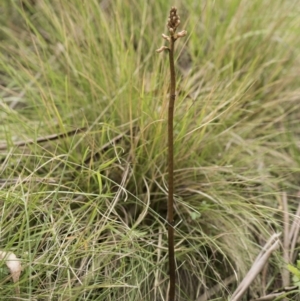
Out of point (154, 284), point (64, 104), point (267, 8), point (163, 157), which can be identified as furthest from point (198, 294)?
point (267, 8)

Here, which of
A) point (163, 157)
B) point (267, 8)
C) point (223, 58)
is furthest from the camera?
point (267, 8)

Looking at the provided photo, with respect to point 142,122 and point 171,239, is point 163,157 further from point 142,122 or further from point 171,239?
point 171,239

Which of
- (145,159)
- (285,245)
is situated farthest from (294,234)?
Answer: (145,159)

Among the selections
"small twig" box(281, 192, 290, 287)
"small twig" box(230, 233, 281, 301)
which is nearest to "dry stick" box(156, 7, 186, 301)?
"small twig" box(230, 233, 281, 301)

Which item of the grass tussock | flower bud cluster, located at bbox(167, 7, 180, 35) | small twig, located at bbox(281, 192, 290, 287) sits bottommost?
small twig, located at bbox(281, 192, 290, 287)

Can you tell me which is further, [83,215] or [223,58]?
[223,58]

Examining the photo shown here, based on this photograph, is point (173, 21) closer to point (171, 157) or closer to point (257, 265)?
point (171, 157)

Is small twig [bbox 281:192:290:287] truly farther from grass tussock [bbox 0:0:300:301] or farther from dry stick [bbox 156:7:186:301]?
dry stick [bbox 156:7:186:301]

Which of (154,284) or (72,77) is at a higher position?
(72,77)
